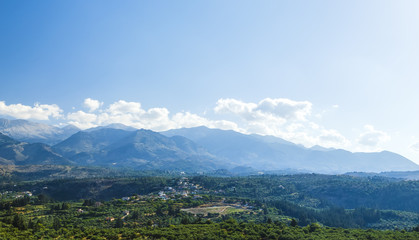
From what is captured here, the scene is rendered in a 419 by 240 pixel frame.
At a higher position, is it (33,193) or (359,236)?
(359,236)

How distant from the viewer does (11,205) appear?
10056 centimetres

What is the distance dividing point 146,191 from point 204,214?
9286 cm

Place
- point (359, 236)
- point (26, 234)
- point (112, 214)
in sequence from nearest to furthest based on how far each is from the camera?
point (26, 234) < point (359, 236) < point (112, 214)

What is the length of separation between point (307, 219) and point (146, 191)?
116 metres

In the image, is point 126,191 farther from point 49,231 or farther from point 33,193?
point 49,231

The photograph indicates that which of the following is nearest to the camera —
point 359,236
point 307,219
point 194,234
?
point 194,234

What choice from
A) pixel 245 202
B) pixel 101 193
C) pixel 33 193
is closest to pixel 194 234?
pixel 245 202

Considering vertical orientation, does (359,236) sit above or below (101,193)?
above

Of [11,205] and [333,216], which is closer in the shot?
[11,205]

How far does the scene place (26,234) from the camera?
45438 millimetres

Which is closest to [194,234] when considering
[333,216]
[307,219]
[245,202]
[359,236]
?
[359,236]

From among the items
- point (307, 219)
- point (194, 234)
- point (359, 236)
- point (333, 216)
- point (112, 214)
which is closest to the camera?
point (194, 234)

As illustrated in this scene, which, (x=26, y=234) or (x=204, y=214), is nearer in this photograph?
(x=26, y=234)

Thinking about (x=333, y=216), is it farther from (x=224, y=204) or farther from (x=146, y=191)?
(x=146, y=191)
